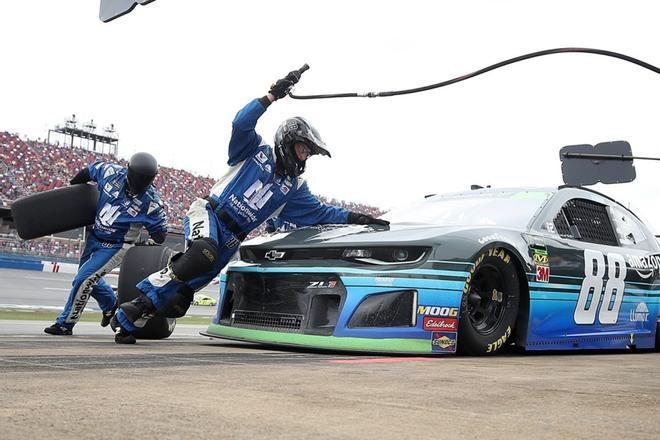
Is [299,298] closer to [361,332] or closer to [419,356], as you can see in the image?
[361,332]

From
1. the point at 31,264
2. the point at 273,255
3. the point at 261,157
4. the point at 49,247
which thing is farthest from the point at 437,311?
the point at 49,247

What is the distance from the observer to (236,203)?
512cm

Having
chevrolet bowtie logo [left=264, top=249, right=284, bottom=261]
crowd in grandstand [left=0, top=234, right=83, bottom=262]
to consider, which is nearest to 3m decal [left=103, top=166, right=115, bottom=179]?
chevrolet bowtie logo [left=264, top=249, right=284, bottom=261]

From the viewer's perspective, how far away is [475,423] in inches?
73.7

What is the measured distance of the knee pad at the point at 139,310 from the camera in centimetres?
483

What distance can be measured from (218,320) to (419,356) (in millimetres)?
1523

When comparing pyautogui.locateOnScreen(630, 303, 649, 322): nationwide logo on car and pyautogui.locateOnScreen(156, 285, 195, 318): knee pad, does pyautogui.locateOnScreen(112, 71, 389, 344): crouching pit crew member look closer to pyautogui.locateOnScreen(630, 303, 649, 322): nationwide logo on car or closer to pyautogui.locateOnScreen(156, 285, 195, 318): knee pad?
pyautogui.locateOnScreen(156, 285, 195, 318): knee pad

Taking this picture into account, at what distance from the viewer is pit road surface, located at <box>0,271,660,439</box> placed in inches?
67.1

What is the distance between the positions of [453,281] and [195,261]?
159 centimetres

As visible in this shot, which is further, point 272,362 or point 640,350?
point 640,350

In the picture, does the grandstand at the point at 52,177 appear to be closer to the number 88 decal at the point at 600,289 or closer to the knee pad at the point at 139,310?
the knee pad at the point at 139,310

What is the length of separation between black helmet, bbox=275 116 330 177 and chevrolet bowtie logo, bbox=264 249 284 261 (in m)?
0.61

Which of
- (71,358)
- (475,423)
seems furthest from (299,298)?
(475,423)

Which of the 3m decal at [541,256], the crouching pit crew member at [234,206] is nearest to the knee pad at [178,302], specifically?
the crouching pit crew member at [234,206]
